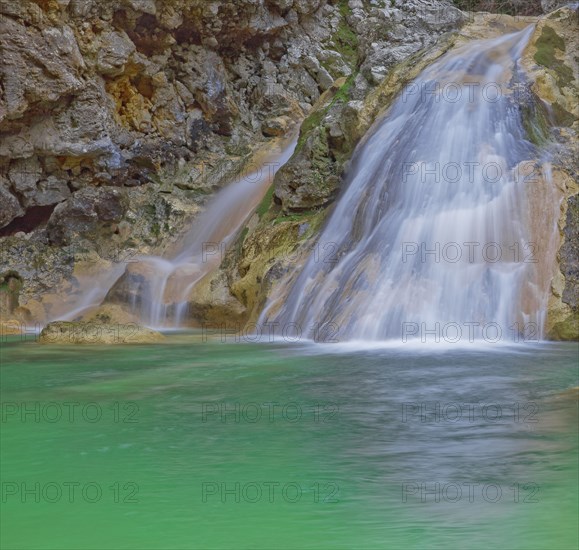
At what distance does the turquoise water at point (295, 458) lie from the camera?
265cm

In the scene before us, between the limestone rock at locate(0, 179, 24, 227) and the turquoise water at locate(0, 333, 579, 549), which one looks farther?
the limestone rock at locate(0, 179, 24, 227)

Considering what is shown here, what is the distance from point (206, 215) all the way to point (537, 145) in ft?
23.9

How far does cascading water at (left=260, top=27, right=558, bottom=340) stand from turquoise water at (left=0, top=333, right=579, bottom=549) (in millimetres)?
2035

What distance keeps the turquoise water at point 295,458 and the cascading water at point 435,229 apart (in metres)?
2.04

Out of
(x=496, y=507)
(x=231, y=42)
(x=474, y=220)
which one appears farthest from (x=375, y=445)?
(x=231, y=42)

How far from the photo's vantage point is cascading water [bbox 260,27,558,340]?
27.2ft

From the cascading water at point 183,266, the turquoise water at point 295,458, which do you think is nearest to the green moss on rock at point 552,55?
the cascading water at point 183,266

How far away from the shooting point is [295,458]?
3.53 metres

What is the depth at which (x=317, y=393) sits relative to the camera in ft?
16.8

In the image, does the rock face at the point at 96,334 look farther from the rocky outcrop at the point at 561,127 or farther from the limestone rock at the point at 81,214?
the limestone rock at the point at 81,214

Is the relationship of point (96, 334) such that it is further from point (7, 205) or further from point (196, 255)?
point (7, 205)

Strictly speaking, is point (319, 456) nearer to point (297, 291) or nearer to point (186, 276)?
point (297, 291)

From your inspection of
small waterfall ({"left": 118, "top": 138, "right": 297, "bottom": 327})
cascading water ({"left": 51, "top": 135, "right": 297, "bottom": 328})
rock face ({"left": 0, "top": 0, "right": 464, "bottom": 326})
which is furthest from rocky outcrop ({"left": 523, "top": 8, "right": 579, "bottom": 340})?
small waterfall ({"left": 118, "top": 138, "right": 297, "bottom": 327})

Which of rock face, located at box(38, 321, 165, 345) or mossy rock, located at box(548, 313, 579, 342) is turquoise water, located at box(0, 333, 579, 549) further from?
rock face, located at box(38, 321, 165, 345)
